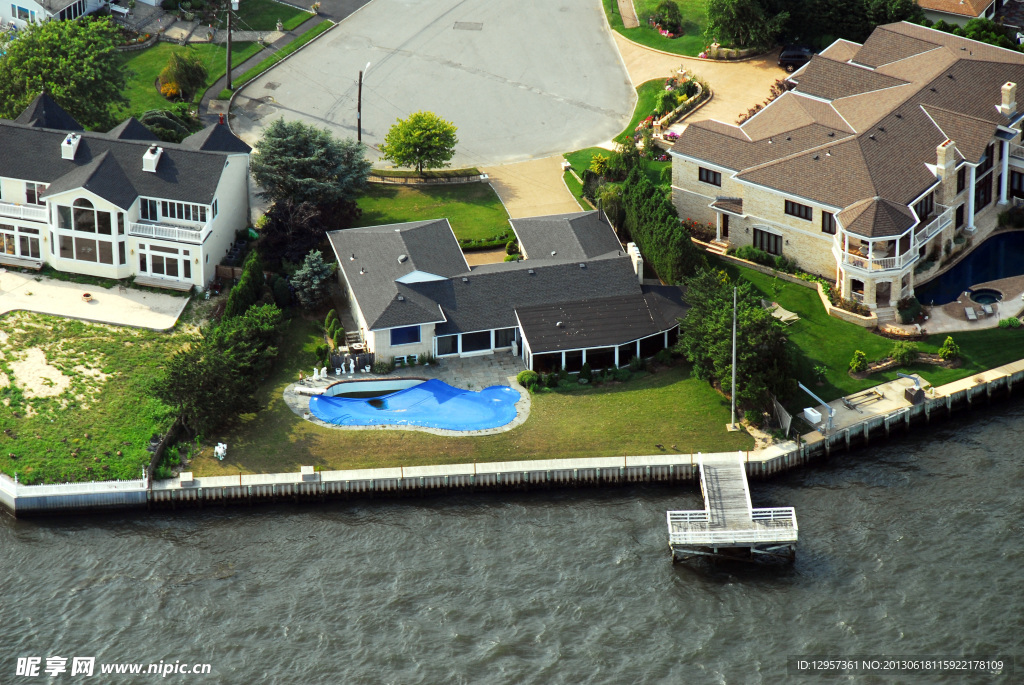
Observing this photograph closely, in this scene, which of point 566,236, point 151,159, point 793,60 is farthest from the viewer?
point 793,60

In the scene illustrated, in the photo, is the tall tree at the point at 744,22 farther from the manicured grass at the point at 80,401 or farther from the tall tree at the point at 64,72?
the manicured grass at the point at 80,401

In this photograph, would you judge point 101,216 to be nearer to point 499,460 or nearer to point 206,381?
point 206,381

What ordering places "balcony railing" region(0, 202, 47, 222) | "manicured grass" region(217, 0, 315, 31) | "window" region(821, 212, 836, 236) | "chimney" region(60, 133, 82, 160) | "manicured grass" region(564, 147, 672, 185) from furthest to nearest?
"manicured grass" region(217, 0, 315, 31), "manicured grass" region(564, 147, 672, 185), "chimney" region(60, 133, 82, 160), "balcony railing" region(0, 202, 47, 222), "window" region(821, 212, 836, 236)

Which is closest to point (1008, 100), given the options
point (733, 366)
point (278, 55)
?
point (733, 366)

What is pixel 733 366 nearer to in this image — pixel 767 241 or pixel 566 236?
pixel 767 241

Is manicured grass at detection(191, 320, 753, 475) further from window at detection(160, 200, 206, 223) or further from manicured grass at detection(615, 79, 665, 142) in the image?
manicured grass at detection(615, 79, 665, 142)

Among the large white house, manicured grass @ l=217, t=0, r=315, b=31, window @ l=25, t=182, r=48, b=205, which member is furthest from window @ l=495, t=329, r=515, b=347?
manicured grass @ l=217, t=0, r=315, b=31

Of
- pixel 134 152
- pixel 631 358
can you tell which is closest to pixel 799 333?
pixel 631 358
